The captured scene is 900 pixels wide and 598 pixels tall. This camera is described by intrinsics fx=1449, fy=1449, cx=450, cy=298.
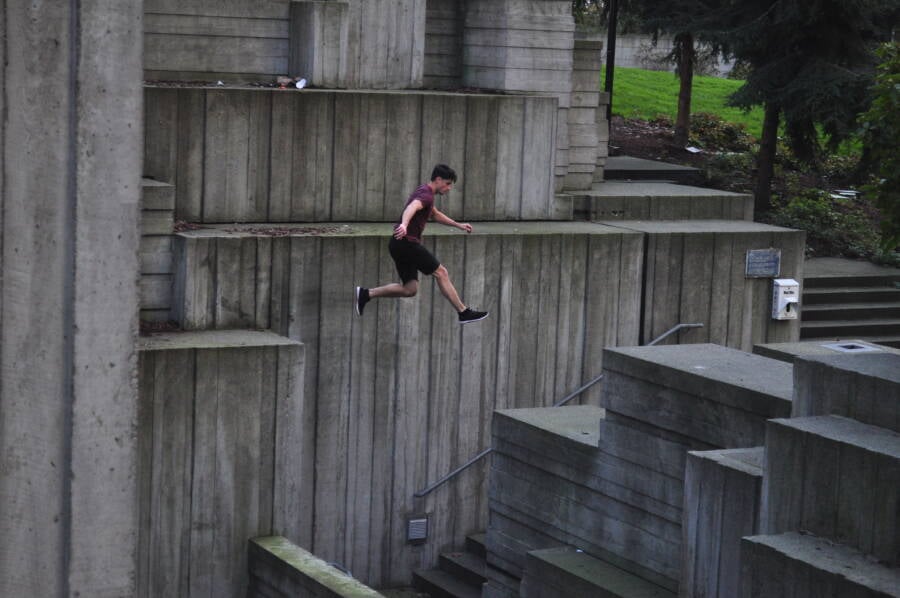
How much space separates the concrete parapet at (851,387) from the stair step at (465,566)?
18.6 ft

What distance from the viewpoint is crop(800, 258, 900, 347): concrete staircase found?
17.9 metres

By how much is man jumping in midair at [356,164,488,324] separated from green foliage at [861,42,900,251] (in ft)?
16.5

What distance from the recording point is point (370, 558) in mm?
13641

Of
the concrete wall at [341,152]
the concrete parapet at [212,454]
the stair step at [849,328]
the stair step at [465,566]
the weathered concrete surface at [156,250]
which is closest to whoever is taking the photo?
the concrete parapet at [212,454]

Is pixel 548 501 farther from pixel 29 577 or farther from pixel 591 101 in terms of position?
pixel 591 101

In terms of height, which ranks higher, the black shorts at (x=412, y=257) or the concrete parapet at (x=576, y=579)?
the black shorts at (x=412, y=257)

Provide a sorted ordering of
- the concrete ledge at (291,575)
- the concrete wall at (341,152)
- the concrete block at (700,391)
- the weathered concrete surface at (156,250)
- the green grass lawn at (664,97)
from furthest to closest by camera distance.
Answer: the green grass lawn at (664,97), the concrete wall at (341,152), the weathered concrete surface at (156,250), the concrete ledge at (291,575), the concrete block at (700,391)

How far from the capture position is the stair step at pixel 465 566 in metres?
13.5

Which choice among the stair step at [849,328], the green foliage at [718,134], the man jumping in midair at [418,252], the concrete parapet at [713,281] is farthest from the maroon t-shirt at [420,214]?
the green foliage at [718,134]

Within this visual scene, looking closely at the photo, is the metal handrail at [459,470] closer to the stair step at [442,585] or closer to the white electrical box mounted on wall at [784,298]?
the stair step at [442,585]

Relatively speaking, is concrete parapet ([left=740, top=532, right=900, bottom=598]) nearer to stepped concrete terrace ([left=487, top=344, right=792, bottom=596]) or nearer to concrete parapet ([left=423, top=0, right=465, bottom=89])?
stepped concrete terrace ([left=487, top=344, right=792, bottom=596])

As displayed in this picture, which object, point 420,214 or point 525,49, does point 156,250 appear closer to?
point 420,214

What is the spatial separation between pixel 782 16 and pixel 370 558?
10.8 m

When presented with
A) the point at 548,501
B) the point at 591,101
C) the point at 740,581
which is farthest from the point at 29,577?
the point at 591,101
